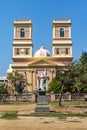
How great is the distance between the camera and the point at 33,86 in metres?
97.5

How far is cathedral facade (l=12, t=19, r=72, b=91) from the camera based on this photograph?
97.9 m

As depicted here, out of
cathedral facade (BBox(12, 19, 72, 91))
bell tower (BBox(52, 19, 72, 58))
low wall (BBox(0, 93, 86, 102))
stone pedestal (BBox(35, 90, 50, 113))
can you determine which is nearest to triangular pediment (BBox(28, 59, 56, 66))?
cathedral facade (BBox(12, 19, 72, 91))

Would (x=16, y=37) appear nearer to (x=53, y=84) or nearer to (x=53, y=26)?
(x=53, y=26)

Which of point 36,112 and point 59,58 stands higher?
point 59,58

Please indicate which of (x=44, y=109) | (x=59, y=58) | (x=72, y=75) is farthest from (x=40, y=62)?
(x=44, y=109)

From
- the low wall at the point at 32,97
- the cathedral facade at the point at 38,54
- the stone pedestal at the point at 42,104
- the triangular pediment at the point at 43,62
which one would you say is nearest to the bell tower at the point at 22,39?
the cathedral facade at the point at 38,54

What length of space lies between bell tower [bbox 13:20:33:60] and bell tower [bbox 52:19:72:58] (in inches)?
266

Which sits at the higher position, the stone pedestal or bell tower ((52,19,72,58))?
bell tower ((52,19,72,58))

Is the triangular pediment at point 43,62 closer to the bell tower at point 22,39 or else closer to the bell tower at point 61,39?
the bell tower at point 61,39

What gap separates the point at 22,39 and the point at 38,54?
644 centimetres

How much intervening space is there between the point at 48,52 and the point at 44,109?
76.7m

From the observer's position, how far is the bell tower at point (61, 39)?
101 m

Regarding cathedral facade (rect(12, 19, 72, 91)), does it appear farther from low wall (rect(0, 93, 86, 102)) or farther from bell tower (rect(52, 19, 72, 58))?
low wall (rect(0, 93, 86, 102))

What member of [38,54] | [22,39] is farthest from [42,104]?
[38,54]
